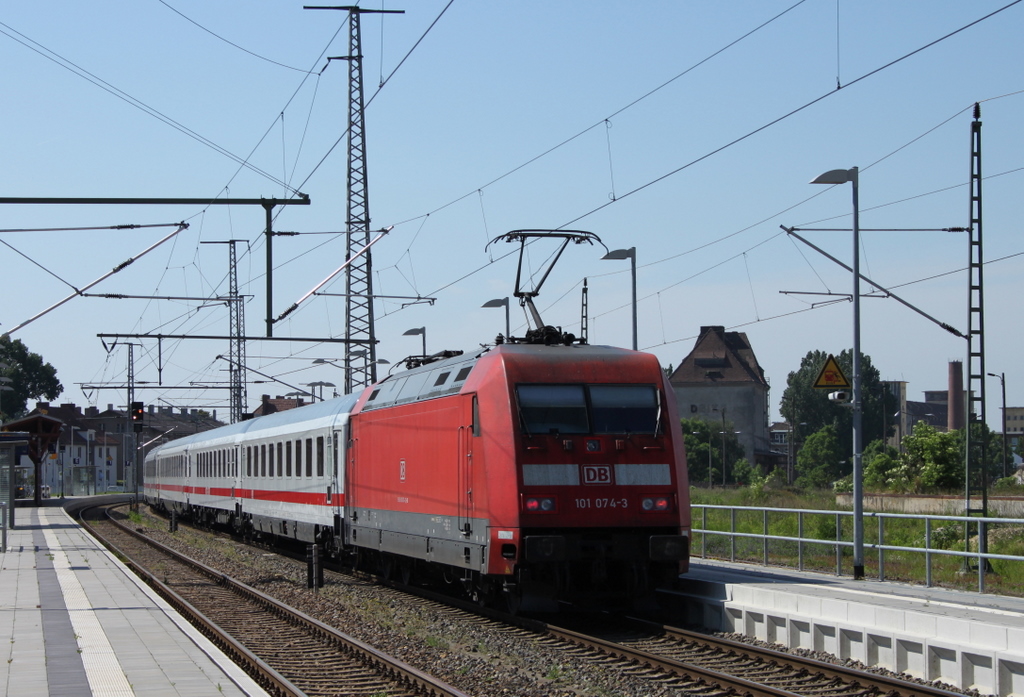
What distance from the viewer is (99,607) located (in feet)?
52.9

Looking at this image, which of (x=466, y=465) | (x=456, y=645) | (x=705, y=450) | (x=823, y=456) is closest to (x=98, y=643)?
(x=456, y=645)

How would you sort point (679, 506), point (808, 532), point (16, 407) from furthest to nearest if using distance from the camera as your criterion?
point (16, 407) < point (808, 532) < point (679, 506)

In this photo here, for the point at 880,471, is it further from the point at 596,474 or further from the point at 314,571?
the point at 596,474

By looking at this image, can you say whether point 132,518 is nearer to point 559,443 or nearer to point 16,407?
point 559,443

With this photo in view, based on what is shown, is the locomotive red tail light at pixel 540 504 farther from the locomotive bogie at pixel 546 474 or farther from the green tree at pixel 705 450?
the green tree at pixel 705 450

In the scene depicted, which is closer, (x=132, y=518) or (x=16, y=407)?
(x=132, y=518)

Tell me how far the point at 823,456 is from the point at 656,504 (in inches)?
3875

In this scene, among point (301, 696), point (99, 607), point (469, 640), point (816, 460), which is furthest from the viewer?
point (816, 460)

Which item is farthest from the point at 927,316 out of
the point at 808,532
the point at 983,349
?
the point at 808,532

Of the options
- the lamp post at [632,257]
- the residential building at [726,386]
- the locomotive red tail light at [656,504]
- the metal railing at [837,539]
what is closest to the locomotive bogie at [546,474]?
the locomotive red tail light at [656,504]

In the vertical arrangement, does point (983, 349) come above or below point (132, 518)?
above

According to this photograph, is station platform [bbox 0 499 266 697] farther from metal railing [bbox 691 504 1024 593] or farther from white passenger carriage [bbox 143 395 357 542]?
metal railing [bbox 691 504 1024 593]

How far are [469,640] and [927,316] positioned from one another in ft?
43.1

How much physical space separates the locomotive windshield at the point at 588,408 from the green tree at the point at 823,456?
95139 millimetres
